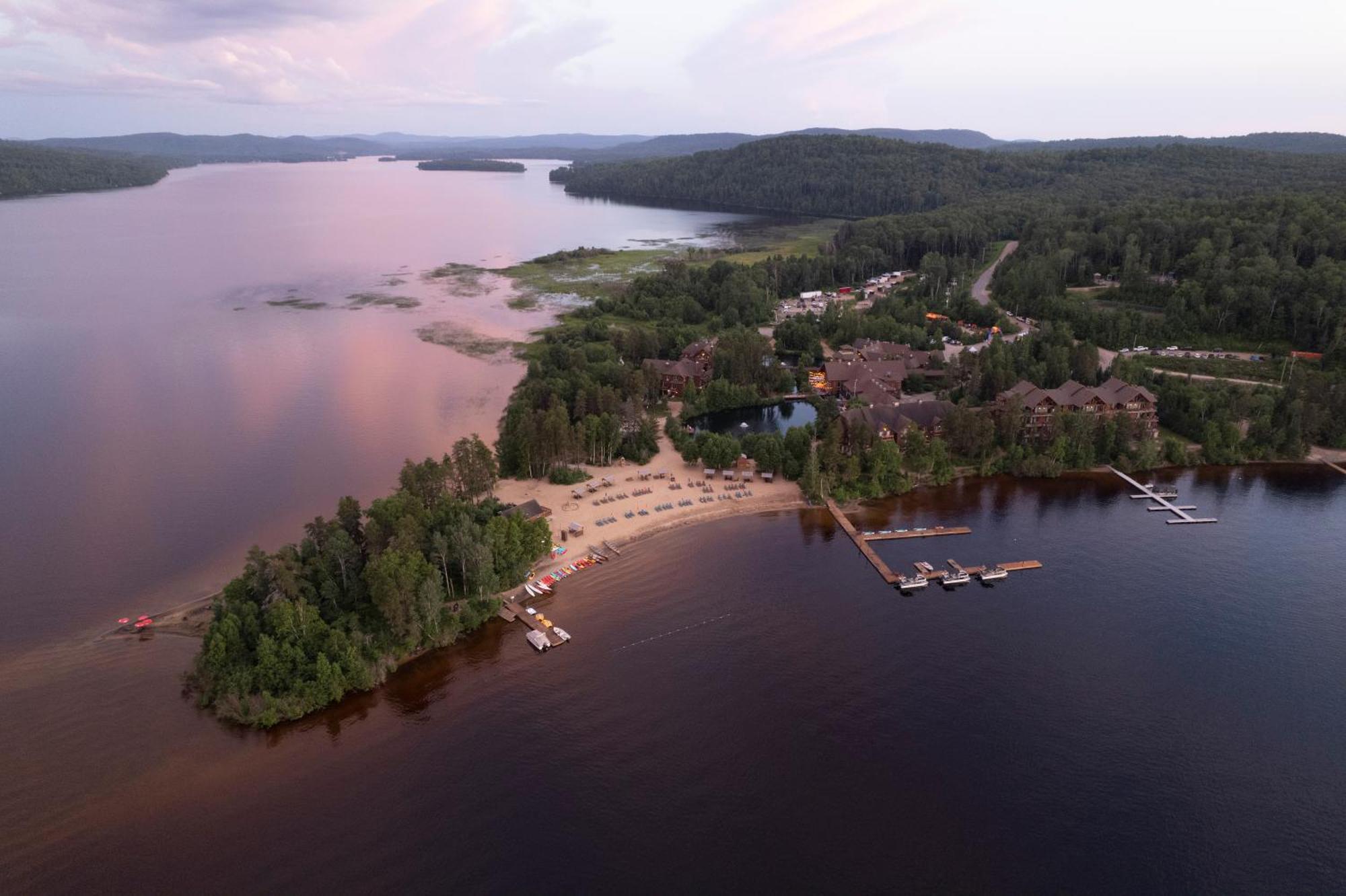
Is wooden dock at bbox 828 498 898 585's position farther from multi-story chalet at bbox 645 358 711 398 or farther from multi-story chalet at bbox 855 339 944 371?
multi-story chalet at bbox 855 339 944 371

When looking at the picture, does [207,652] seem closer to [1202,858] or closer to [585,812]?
[585,812]

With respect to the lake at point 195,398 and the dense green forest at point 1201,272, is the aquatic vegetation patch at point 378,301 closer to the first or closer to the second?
the lake at point 195,398

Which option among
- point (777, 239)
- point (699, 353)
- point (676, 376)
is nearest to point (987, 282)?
point (699, 353)

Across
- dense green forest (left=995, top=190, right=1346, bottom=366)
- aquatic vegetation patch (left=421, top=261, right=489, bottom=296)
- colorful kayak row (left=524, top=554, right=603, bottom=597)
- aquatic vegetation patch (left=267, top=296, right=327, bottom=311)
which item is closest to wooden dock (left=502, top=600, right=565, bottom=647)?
colorful kayak row (left=524, top=554, right=603, bottom=597)

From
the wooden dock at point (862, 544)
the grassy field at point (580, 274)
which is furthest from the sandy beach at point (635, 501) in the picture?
the grassy field at point (580, 274)

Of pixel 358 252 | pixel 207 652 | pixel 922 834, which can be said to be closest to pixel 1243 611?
pixel 922 834

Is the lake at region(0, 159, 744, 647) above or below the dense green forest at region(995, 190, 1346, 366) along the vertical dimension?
below
